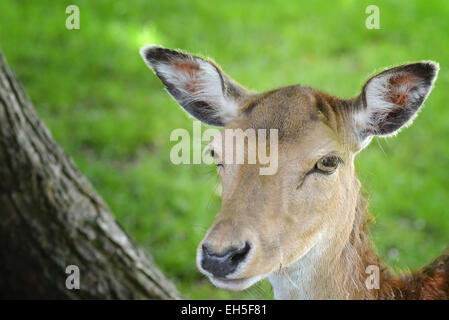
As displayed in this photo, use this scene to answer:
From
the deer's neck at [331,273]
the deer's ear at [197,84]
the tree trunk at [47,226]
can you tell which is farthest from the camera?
the tree trunk at [47,226]

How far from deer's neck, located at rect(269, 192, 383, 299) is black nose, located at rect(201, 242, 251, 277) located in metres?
0.66

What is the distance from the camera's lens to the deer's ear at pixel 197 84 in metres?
4.65

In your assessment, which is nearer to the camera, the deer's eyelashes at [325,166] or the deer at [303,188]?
the deer at [303,188]

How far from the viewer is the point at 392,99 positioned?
4387 mm

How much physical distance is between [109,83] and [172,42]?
1297mm

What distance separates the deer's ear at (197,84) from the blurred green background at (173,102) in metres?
2.55

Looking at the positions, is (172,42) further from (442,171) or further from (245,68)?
(442,171)

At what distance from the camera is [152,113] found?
949cm

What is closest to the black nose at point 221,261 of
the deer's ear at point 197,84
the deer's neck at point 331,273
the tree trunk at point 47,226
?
the deer's neck at point 331,273

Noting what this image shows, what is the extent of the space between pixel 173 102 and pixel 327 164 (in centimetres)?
575

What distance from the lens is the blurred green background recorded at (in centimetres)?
795

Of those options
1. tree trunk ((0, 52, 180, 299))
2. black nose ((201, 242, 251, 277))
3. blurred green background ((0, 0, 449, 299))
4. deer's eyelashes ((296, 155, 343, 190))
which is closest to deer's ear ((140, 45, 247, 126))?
deer's eyelashes ((296, 155, 343, 190))

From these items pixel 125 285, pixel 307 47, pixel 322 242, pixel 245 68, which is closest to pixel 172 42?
pixel 245 68

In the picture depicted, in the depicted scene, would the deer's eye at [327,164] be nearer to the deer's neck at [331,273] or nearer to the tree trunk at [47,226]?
the deer's neck at [331,273]
